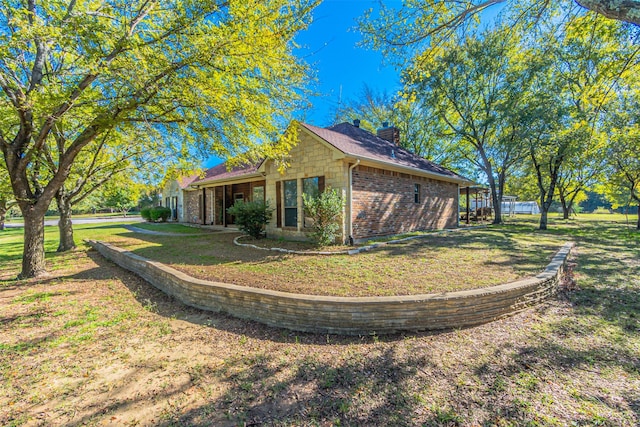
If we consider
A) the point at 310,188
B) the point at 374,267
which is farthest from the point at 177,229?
the point at 374,267

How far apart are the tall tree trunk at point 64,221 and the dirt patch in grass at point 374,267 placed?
3.82 meters

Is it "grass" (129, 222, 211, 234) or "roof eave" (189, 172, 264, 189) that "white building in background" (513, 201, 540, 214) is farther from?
"grass" (129, 222, 211, 234)

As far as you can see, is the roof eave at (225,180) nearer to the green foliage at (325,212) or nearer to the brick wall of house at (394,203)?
the green foliage at (325,212)

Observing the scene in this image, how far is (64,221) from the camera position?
10.7m

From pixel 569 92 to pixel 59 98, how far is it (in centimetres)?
2285

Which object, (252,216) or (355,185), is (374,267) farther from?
(252,216)

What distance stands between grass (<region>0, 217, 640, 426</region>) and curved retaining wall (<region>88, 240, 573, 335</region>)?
0.52ft

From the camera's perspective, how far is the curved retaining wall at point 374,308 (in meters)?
3.80

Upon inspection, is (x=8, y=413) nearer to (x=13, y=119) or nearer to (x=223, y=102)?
(x=223, y=102)

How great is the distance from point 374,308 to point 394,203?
25.8 ft

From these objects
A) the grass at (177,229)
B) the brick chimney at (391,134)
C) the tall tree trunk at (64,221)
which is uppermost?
the brick chimney at (391,134)

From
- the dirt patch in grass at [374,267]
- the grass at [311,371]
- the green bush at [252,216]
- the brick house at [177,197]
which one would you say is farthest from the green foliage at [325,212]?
the brick house at [177,197]

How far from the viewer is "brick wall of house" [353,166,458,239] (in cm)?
960

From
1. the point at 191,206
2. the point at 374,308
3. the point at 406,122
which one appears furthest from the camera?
the point at 406,122
